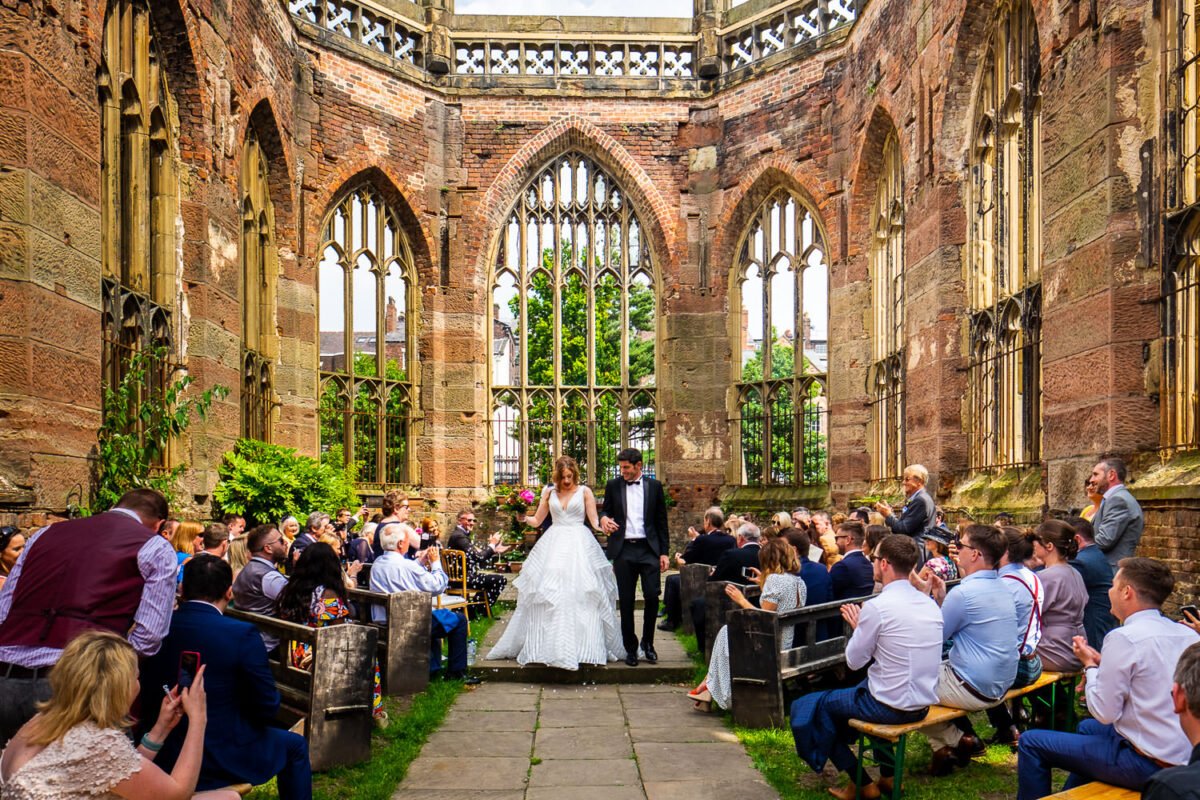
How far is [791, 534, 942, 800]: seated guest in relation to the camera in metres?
5.60

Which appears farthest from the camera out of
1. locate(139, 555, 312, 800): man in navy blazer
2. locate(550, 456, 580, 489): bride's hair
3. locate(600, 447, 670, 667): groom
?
locate(600, 447, 670, 667): groom

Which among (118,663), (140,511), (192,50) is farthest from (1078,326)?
(192,50)

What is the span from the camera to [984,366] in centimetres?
1434

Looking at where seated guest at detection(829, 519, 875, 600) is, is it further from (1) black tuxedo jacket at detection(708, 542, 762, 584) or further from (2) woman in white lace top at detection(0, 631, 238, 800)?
(2) woman in white lace top at detection(0, 631, 238, 800)

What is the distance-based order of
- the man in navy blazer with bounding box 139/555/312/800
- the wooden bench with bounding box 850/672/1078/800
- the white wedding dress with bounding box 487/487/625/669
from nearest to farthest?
the man in navy blazer with bounding box 139/555/312/800
the wooden bench with bounding box 850/672/1078/800
the white wedding dress with bounding box 487/487/625/669

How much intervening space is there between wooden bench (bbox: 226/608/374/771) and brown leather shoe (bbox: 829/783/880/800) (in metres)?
2.69

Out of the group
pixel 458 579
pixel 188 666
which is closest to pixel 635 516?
pixel 458 579

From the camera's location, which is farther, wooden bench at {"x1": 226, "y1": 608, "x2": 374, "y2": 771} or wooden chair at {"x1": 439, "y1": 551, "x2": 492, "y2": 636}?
wooden chair at {"x1": 439, "y1": 551, "x2": 492, "y2": 636}

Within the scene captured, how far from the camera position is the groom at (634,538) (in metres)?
9.39

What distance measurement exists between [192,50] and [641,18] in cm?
1092

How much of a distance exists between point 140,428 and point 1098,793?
10.7 m

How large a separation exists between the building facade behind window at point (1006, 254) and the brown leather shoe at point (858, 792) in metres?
7.93

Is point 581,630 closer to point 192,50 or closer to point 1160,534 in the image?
point 1160,534

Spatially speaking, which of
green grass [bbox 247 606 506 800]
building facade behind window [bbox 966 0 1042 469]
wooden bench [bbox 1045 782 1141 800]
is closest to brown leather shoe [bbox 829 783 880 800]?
wooden bench [bbox 1045 782 1141 800]
